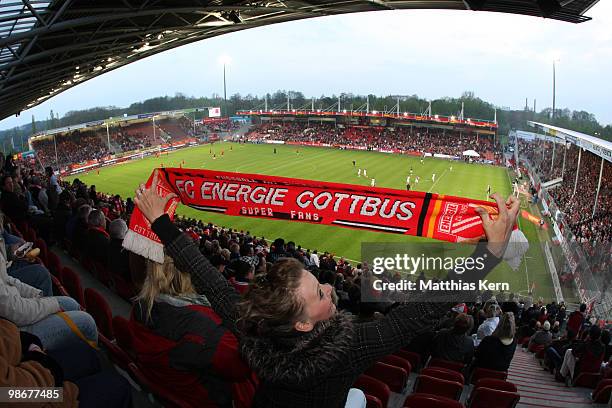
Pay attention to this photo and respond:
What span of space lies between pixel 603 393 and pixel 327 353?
5883mm

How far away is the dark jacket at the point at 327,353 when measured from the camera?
1.70 metres

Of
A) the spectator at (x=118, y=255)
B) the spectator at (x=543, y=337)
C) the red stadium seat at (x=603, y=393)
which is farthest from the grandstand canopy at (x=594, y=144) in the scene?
the spectator at (x=118, y=255)

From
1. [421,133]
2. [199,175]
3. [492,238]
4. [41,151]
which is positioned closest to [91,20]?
[199,175]

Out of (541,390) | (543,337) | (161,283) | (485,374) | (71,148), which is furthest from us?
(71,148)

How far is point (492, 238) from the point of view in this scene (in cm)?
189

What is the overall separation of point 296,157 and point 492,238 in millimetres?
51063

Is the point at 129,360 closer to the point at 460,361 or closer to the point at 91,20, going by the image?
the point at 460,361

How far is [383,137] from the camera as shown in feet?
228

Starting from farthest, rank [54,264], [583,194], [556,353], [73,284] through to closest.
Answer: [583,194], [556,353], [54,264], [73,284]

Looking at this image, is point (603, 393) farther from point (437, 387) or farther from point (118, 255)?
point (118, 255)

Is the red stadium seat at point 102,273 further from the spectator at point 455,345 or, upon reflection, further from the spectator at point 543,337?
the spectator at point 543,337

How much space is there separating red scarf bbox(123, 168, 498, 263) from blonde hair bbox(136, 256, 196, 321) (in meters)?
0.37

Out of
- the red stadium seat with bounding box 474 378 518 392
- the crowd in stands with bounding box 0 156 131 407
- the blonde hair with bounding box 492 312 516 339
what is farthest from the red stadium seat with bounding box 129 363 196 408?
the blonde hair with bounding box 492 312 516 339

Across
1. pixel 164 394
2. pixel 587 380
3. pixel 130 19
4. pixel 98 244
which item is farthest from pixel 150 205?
pixel 130 19
